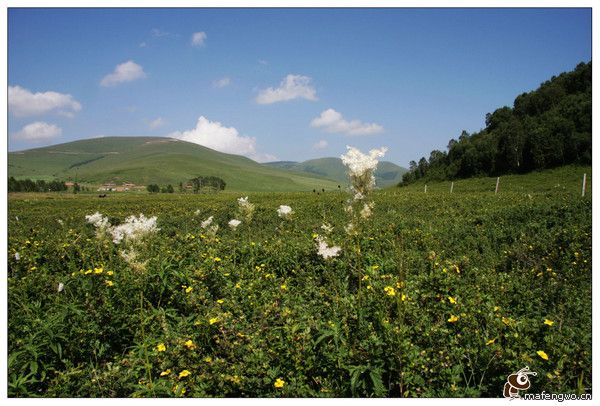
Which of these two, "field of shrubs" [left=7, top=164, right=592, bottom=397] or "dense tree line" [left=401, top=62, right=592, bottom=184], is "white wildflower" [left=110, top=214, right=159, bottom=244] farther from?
"dense tree line" [left=401, top=62, right=592, bottom=184]

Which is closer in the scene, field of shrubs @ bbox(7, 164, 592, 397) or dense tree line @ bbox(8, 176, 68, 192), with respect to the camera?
field of shrubs @ bbox(7, 164, 592, 397)

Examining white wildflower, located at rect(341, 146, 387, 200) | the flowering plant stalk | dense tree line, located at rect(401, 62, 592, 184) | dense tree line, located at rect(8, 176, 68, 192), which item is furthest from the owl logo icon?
dense tree line, located at rect(8, 176, 68, 192)

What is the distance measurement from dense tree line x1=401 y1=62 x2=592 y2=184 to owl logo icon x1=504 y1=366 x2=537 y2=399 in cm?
5470

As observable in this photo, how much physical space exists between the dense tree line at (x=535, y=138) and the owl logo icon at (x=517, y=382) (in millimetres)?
54700

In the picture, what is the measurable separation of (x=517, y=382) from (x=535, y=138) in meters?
58.4

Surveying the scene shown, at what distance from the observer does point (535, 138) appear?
51500 millimetres

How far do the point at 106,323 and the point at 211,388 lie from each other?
1.99 metres

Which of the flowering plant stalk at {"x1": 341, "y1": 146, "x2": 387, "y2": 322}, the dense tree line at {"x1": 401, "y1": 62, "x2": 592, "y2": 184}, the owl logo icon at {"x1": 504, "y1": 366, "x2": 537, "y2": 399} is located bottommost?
the owl logo icon at {"x1": 504, "y1": 366, "x2": 537, "y2": 399}

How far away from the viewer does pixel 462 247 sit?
8.78 metres

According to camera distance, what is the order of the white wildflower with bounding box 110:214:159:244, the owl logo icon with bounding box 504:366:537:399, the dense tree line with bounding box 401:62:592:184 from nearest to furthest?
the owl logo icon with bounding box 504:366:537:399, the white wildflower with bounding box 110:214:159:244, the dense tree line with bounding box 401:62:592:184

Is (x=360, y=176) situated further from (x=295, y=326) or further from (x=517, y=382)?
(x=517, y=382)

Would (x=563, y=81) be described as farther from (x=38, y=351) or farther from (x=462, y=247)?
(x=38, y=351)

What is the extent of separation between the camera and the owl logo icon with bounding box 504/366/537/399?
3.46 metres

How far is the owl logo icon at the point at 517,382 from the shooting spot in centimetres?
346
